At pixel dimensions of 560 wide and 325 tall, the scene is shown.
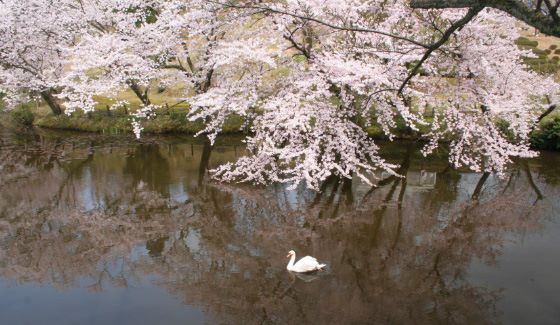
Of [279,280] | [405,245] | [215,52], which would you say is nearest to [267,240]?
[279,280]

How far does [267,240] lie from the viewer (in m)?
13.3

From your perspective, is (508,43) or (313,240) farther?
(508,43)

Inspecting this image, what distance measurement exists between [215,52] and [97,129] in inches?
630

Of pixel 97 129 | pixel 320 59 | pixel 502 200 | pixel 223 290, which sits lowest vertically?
pixel 223 290

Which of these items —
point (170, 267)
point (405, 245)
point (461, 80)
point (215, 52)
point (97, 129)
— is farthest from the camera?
point (97, 129)

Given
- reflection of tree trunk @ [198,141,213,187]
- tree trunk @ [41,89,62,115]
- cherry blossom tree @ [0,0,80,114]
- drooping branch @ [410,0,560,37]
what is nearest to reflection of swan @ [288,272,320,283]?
drooping branch @ [410,0,560,37]

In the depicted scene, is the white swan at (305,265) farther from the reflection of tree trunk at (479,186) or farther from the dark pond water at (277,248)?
the reflection of tree trunk at (479,186)

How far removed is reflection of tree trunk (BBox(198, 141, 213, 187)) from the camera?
19664 mm

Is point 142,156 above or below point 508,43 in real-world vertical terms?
below

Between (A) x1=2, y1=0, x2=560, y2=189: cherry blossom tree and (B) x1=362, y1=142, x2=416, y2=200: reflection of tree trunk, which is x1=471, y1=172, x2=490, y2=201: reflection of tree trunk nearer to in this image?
(A) x1=2, y1=0, x2=560, y2=189: cherry blossom tree

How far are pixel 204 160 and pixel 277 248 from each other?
10627mm

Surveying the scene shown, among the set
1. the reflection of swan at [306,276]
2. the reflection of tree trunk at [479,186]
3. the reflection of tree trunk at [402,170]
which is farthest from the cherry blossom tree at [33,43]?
the reflection of tree trunk at [479,186]

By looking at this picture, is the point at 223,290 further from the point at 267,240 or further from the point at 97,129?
the point at 97,129

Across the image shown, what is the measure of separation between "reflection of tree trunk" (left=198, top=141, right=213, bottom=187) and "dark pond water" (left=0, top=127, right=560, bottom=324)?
0.53 ft
